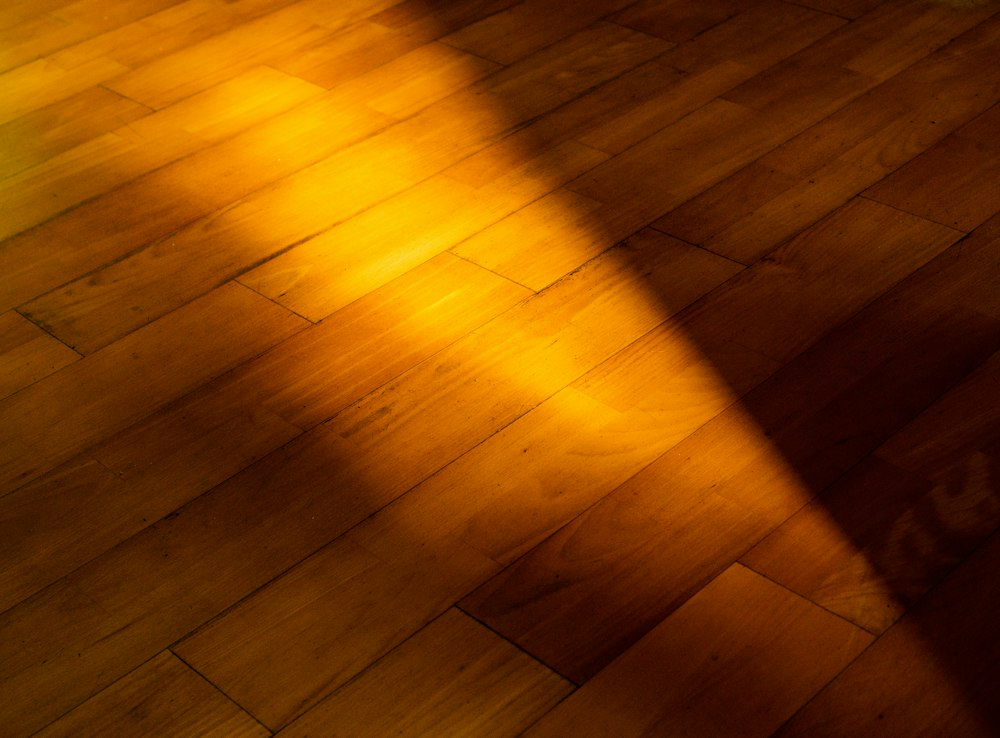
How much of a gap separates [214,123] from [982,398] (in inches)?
50.9

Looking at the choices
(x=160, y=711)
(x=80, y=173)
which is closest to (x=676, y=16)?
(x=80, y=173)

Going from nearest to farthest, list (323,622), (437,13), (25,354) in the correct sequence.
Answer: (323,622), (25,354), (437,13)

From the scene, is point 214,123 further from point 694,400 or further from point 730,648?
→ point 730,648

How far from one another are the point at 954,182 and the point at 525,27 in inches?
34.4

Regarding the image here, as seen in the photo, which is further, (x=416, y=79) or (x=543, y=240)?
(x=416, y=79)

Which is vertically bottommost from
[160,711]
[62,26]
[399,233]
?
[160,711]

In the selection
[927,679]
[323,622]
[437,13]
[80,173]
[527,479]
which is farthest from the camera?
[437,13]

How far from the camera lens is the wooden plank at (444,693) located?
115cm

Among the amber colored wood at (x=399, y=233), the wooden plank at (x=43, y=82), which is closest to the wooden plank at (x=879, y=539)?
the amber colored wood at (x=399, y=233)

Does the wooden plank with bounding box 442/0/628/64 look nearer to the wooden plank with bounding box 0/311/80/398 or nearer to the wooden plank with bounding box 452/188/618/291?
the wooden plank with bounding box 452/188/618/291

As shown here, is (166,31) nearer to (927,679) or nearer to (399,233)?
(399,233)

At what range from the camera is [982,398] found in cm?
144

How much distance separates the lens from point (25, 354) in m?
1.65

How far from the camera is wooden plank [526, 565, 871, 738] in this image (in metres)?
1.13
